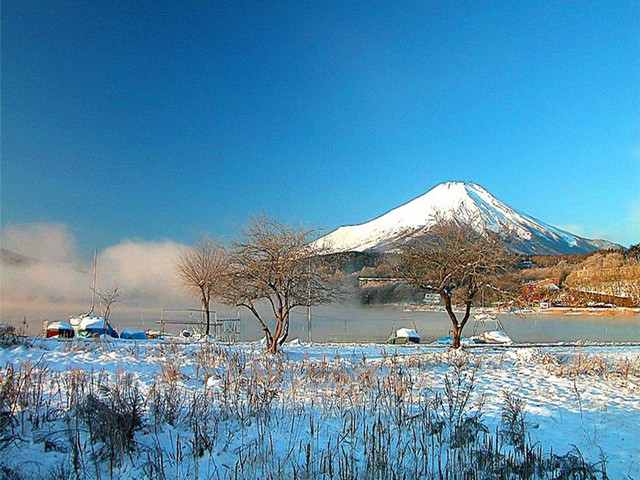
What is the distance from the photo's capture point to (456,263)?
18.1 m

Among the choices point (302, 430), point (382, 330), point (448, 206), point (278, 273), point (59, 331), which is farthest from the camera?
point (448, 206)

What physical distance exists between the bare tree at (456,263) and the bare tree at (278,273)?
4393mm

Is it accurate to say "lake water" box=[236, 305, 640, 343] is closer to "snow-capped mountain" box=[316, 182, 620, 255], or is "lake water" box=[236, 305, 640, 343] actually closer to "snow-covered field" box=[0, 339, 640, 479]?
"snow-covered field" box=[0, 339, 640, 479]

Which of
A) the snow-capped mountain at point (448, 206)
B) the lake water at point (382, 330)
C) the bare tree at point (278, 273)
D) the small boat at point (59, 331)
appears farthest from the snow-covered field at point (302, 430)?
the snow-capped mountain at point (448, 206)

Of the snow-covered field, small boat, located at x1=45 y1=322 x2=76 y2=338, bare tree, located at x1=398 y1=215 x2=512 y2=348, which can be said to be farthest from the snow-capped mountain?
the snow-covered field

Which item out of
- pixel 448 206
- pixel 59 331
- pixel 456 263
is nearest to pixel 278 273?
pixel 456 263

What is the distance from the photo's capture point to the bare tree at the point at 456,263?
17.9m

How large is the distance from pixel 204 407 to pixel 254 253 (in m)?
9.11

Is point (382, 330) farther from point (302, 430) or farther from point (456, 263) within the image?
point (302, 430)

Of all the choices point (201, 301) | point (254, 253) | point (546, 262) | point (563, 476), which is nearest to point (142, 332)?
point (201, 301)

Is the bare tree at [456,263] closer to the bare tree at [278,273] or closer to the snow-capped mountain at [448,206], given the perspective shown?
the bare tree at [278,273]

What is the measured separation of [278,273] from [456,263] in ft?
22.5

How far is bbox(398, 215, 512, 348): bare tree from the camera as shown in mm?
17891

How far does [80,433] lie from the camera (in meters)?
5.35
